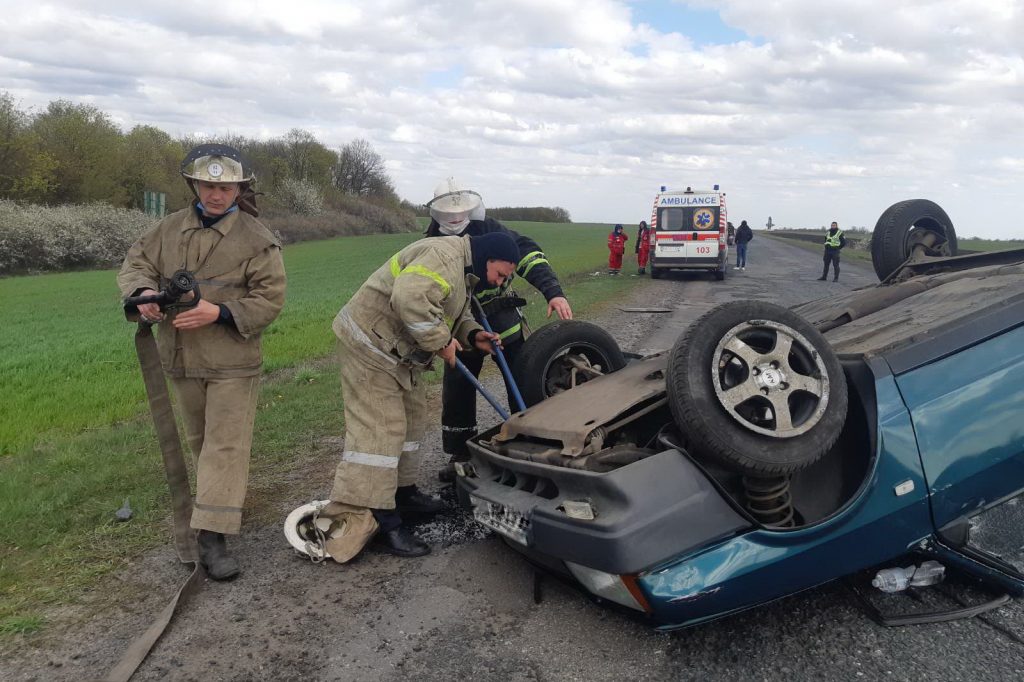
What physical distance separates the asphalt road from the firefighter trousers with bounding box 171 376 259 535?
0.29m

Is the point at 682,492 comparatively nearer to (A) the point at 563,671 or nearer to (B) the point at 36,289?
(A) the point at 563,671

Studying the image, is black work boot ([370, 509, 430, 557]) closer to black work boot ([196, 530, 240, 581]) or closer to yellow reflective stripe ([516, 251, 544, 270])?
black work boot ([196, 530, 240, 581])

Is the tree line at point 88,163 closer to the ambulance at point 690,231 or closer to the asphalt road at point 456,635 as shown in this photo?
the ambulance at point 690,231

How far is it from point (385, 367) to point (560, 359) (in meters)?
1.10

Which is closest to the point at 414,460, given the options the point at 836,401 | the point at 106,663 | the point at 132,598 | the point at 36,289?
the point at 132,598

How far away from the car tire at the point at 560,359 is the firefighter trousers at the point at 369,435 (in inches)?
30.3

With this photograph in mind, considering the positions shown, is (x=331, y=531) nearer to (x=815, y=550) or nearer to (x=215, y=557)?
(x=215, y=557)

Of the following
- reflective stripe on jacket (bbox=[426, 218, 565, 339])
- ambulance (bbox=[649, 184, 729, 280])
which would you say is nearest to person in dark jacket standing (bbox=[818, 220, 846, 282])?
ambulance (bbox=[649, 184, 729, 280])

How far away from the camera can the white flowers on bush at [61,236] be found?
3812 cm

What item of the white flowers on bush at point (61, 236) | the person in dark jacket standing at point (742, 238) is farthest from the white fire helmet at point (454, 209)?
the white flowers on bush at point (61, 236)

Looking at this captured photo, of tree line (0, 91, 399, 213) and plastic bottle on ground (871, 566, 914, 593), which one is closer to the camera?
plastic bottle on ground (871, 566, 914, 593)

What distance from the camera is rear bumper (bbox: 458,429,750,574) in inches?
104

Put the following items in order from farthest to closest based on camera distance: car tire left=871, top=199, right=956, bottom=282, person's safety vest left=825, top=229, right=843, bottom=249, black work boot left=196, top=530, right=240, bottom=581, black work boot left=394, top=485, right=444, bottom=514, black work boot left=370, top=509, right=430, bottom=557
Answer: person's safety vest left=825, top=229, right=843, bottom=249 → car tire left=871, top=199, right=956, bottom=282 → black work boot left=394, top=485, right=444, bottom=514 → black work boot left=370, top=509, right=430, bottom=557 → black work boot left=196, top=530, right=240, bottom=581

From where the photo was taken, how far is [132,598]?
11.3ft
